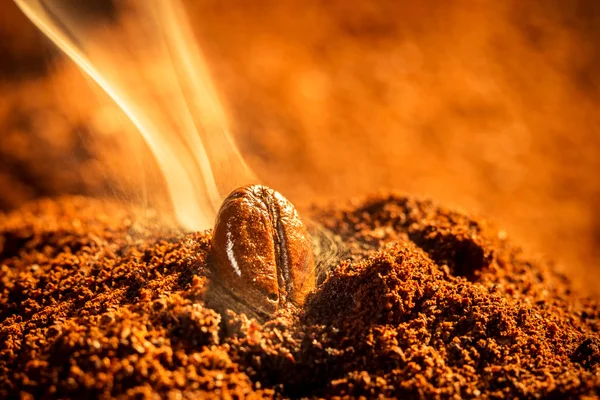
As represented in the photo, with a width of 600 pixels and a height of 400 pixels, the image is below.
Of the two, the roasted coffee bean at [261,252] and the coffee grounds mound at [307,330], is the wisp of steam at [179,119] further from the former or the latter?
the roasted coffee bean at [261,252]

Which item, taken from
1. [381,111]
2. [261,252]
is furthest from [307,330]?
[381,111]

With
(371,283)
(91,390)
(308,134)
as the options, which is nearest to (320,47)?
(308,134)

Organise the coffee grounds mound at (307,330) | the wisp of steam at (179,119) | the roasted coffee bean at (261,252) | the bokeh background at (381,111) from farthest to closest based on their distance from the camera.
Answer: the bokeh background at (381,111) → the wisp of steam at (179,119) → the roasted coffee bean at (261,252) → the coffee grounds mound at (307,330)

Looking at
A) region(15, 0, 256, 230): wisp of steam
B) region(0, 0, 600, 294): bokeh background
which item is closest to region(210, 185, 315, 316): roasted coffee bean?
region(15, 0, 256, 230): wisp of steam

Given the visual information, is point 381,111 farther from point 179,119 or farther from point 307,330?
point 307,330

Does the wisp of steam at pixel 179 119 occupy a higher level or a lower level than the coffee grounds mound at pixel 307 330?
higher

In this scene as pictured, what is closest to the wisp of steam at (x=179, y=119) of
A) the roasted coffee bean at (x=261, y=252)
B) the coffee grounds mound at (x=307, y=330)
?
the coffee grounds mound at (x=307, y=330)
